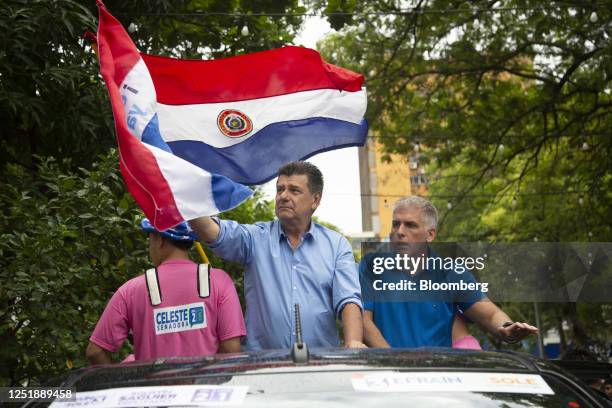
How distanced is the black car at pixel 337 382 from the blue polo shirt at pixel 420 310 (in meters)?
2.00

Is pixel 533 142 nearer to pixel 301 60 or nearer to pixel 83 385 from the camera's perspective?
pixel 301 60

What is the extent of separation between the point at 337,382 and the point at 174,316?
1.94 metres

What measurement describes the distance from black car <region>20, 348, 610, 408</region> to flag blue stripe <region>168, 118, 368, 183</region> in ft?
10.3

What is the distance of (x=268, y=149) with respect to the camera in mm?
6383

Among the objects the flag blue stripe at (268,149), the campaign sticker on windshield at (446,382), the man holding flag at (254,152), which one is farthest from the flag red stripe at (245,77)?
the campaign sticker on windshield at (446,382)

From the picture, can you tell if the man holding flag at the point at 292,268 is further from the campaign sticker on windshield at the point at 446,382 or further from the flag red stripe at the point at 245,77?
the campaign sticker on windshield at the point at 446,382

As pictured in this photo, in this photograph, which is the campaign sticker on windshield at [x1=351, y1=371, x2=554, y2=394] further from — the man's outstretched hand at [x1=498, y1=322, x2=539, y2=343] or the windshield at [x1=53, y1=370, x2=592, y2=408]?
the man's outstretched hand at [x1=498, y1=322, x2=539, y2=343]

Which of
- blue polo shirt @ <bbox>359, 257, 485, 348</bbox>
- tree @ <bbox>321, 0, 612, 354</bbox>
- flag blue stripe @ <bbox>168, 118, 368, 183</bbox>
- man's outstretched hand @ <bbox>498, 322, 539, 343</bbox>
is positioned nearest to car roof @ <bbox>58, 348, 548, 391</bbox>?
man's outstretched hand @ <bbox>498, 322, 539, 343</bbox>

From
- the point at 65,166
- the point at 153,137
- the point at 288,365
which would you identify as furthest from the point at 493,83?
the point at 288,365

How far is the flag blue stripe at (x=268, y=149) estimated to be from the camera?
6.26 metres

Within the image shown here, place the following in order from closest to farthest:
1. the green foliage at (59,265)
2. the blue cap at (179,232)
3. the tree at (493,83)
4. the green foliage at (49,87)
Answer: the blue cap at (179,232), the green foliage at (59,265), the green foliage at (49,87), the tree at (493,83)

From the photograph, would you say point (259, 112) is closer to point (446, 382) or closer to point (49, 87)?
point (49, 87)

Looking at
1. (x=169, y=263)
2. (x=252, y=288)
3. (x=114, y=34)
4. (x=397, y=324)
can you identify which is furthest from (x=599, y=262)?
(x=114, y=34)

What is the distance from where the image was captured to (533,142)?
59.0 ft
